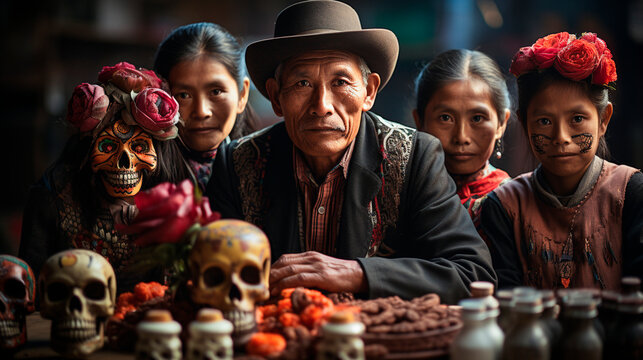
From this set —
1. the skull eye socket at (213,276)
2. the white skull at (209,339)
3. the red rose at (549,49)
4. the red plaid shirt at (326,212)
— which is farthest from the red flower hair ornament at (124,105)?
the red rose at (549,49)

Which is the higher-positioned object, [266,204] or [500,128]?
[500,128]

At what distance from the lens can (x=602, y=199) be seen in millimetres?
2646

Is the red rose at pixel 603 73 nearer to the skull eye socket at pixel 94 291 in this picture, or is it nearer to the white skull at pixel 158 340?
the white skull at pixel 158 340

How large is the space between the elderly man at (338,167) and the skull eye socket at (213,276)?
2.29 ft

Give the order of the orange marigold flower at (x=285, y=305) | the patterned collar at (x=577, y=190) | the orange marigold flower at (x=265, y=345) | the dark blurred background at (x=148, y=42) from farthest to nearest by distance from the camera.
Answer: the dark blurred background at (x=148, y=42), the patterned collar at (x=577, y=190), the orange marigold flower at (x=285, y=305), the orange marigold flower at (x=265, y=345)

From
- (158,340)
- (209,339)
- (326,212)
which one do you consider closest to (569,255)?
(326,212)

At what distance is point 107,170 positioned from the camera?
260 cm

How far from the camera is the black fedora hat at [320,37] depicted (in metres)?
2.64

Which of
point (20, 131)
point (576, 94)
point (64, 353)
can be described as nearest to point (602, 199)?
point (576, 94)

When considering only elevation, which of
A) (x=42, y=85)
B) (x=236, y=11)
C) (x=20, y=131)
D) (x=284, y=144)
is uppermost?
(x=236, y=11)

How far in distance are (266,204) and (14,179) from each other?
5053 mm

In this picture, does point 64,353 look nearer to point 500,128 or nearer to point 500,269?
point 500,269

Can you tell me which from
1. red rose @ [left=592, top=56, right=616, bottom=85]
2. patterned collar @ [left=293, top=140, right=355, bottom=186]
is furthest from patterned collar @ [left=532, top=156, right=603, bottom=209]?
patterned collar @ [left=293, top=140, right=355, bottom=186]

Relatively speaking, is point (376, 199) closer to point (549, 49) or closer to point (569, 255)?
point (569, 255)
